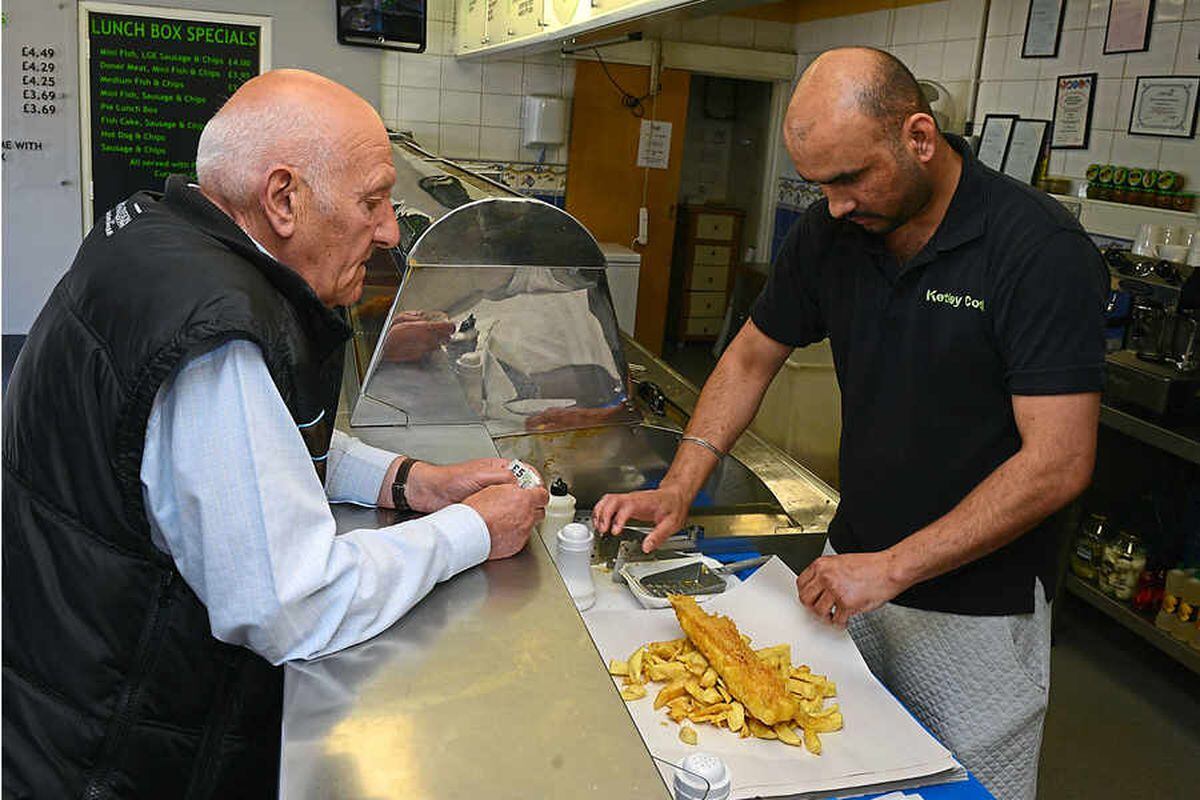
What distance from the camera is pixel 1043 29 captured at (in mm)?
4828

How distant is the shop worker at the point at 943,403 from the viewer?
1.67m

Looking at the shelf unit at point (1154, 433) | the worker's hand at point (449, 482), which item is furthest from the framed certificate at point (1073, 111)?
the worker's hand at point (449, 482)

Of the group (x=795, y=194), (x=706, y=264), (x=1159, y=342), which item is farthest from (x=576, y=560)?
(x=706, y=264)

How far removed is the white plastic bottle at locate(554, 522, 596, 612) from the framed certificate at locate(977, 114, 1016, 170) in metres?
4.11

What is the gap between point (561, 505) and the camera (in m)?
1.92

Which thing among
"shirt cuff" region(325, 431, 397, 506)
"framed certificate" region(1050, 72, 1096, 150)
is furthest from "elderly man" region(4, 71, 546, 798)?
"framed certificate" region(1050, 72, 1096, 150)

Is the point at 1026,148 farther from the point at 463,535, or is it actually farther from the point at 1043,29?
the point at 463,535

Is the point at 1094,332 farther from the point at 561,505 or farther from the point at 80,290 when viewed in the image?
the point at 80,290

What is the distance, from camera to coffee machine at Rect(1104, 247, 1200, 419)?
11.8ft

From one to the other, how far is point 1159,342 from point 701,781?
130 inches

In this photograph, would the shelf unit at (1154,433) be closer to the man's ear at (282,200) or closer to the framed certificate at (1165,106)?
the framed certificate at (1165,106)

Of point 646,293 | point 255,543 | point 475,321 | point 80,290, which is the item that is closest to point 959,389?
point 475,321

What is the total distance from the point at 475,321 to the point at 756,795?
1.33 m

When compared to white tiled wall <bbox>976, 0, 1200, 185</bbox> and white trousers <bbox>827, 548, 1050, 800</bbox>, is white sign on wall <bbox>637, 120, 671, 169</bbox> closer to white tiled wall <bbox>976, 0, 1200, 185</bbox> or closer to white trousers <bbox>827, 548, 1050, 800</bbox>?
white tiled wall <bbox>976, 0, 1200, 185</bbox>
